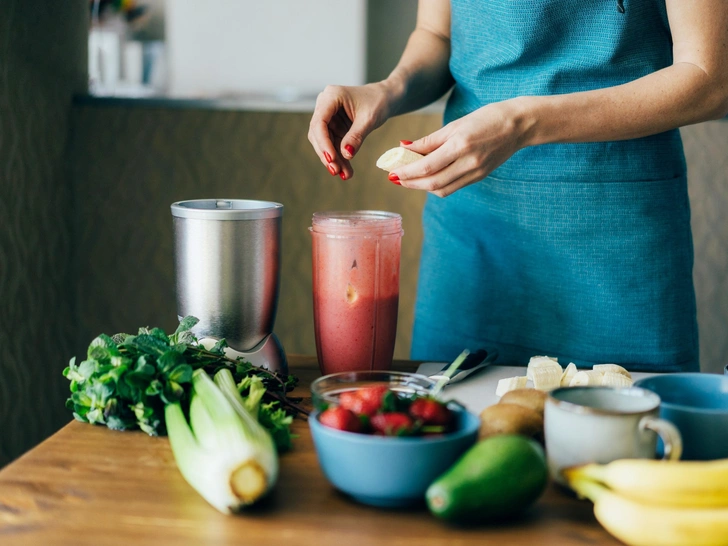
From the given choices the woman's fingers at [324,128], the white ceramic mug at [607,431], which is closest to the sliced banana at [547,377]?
the white ceramic mug at [607,431]

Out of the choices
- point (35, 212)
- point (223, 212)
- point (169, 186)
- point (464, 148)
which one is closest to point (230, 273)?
point (223, 212)

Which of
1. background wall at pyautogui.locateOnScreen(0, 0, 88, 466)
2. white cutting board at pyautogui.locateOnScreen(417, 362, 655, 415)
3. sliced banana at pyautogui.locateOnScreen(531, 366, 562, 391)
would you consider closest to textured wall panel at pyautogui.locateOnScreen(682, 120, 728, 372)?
white cutting board at pyautogui.locateOnScreen(417, 362, 655, 415)

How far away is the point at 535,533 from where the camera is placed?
0.68 m

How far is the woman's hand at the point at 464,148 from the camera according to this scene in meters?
1.07

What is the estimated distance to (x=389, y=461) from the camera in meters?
0.69

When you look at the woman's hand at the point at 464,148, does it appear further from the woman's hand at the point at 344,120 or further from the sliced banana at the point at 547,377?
the sliced banana at the point at 547,377

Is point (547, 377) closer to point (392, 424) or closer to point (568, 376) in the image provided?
point (568, 376)

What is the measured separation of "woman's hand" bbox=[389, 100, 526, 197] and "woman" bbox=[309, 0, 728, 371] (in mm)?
12

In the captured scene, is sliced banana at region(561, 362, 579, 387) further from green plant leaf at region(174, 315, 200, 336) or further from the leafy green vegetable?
green plant leaf at region(174, 315, 200, 336)

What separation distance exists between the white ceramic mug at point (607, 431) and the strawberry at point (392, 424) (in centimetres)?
14

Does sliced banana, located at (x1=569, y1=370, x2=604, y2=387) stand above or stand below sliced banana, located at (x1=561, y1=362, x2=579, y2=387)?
above

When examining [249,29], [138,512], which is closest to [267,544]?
[138,512]

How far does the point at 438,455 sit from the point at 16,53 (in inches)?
65.1

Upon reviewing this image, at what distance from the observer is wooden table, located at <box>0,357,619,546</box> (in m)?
0.67
